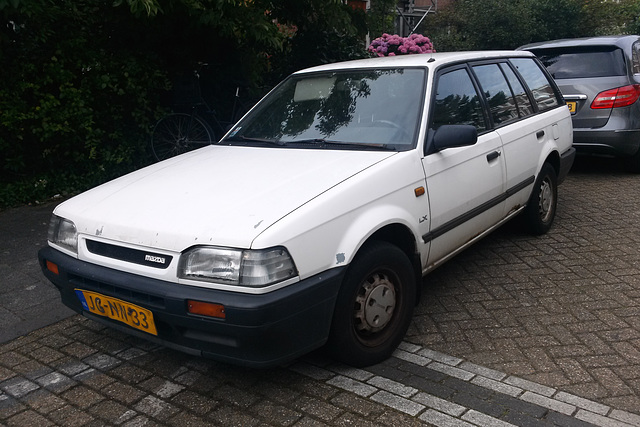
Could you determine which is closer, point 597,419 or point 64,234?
point 597,419

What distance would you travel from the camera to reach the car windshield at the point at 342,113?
3.74 metres

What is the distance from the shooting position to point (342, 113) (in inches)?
157

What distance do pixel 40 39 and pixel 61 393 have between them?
14.5ft

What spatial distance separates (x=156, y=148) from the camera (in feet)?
23.6

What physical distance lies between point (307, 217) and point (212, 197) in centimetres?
57

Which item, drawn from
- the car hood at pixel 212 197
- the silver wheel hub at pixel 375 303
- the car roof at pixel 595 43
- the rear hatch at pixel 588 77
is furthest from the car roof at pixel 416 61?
the car roof at pixel 595 43

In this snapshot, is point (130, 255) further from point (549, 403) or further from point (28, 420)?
point (549, 403)

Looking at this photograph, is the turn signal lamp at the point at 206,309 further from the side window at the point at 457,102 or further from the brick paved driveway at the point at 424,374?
the side window at the point at 457,102

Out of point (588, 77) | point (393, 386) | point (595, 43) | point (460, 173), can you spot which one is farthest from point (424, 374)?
point (595, 43)

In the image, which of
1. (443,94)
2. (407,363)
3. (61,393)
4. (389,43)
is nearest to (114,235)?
(61,393)

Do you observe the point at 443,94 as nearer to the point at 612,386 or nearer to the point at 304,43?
the point at 612,386

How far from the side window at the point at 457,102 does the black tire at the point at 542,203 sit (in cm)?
117

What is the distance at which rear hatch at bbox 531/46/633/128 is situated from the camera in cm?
732

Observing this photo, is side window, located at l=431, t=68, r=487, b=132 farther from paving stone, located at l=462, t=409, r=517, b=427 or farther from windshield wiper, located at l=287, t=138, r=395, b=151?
Answer: paving stone, located at l=462, t=409, r=517, b=427
